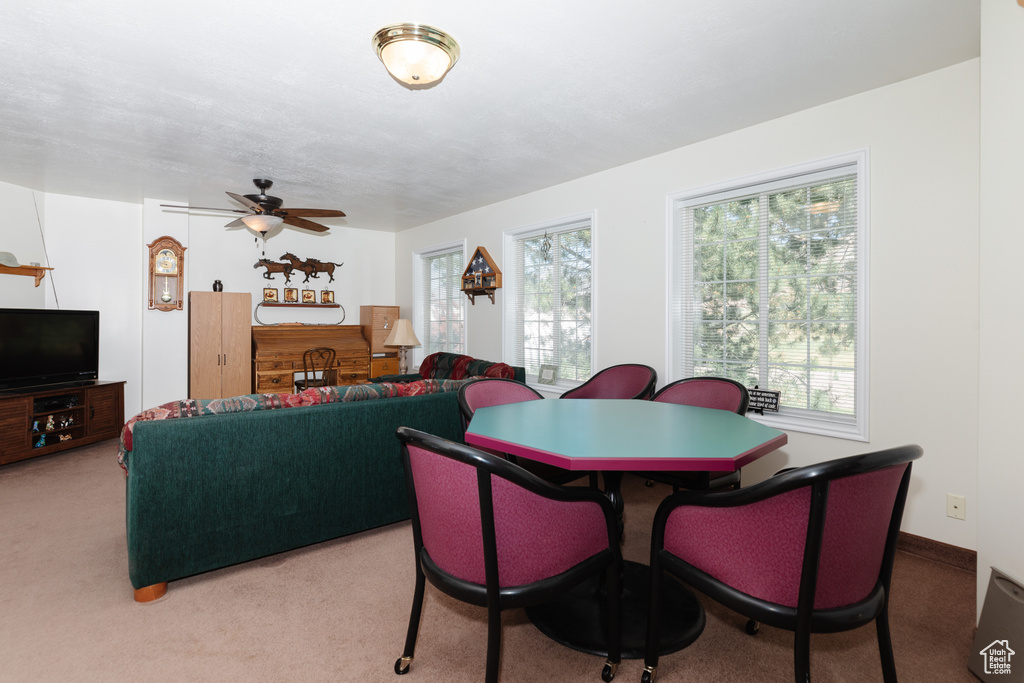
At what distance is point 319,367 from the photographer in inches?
245

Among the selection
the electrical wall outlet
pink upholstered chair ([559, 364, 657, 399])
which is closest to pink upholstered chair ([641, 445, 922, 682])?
the electrical wall outlet

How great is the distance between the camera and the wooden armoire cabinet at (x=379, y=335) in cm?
662

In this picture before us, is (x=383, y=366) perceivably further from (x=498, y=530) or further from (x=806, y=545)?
(x=806, y=545)

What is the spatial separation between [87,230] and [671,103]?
5.94 meters

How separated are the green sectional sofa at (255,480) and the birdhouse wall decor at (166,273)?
392 centimetres

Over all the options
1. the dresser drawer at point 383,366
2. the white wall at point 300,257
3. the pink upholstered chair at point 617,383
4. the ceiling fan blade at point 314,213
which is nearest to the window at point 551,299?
the pink upholstered chair at point 617,383

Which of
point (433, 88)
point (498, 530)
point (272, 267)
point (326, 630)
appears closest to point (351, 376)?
point (272, 267)

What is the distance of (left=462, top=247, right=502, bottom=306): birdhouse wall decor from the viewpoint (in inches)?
211

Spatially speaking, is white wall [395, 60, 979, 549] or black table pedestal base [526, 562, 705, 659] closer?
black table pedestal base [526, 562, 705, 659]

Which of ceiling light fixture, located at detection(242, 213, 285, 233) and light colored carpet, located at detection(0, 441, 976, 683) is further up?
ceiling light fixture, located at detection(242, 213, 285, 233)

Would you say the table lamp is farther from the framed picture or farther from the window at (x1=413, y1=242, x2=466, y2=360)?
the framed picture

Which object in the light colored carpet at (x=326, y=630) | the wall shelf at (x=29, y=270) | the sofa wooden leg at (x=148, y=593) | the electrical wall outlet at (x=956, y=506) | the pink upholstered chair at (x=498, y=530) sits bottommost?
the light colored carpet at (x=326, y=630)

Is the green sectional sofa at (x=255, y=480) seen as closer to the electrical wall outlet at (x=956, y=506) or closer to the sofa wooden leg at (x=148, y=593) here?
the sofa wooden leg at (x=148, y=593)

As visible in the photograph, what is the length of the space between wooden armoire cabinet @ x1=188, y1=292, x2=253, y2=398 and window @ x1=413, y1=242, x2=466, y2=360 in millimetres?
2140
